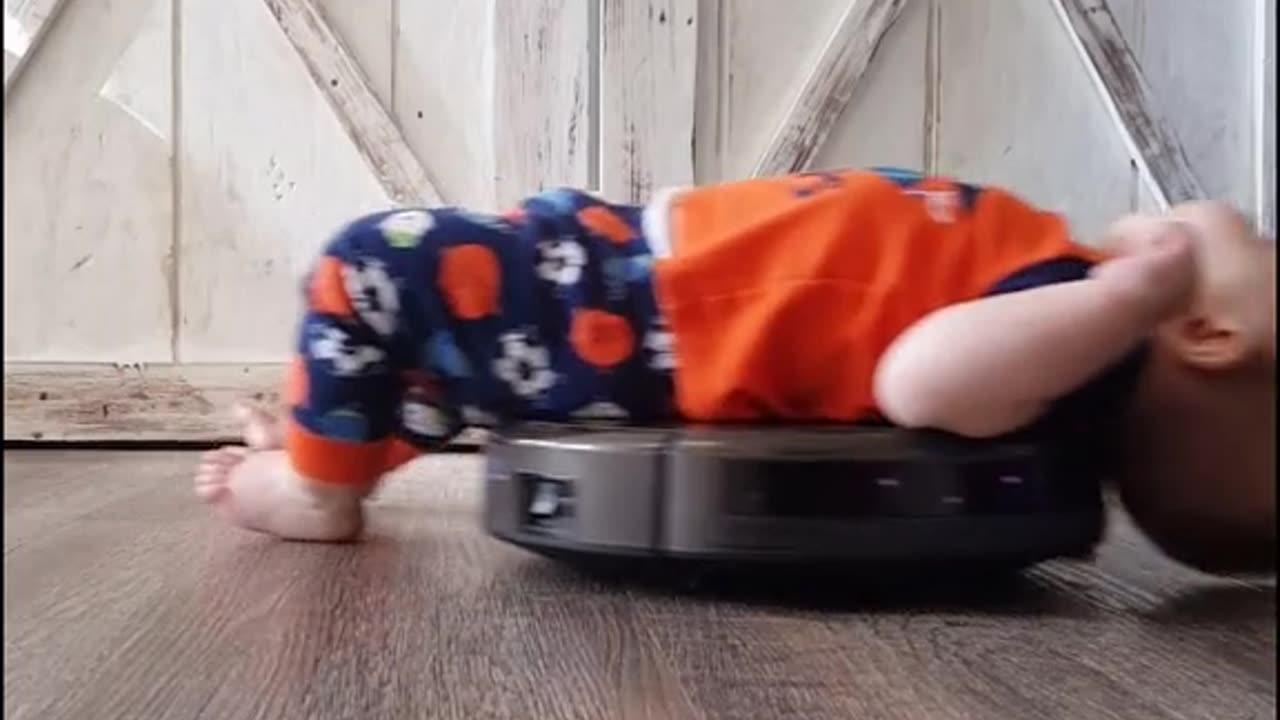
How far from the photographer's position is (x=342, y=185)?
206cm

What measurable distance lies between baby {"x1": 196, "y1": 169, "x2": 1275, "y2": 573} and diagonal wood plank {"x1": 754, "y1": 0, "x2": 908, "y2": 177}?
3.36 ft

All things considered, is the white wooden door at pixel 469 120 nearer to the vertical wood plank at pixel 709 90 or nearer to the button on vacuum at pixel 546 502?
the vertical wood plank at pixel 709 90

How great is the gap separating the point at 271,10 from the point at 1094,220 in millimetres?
1126

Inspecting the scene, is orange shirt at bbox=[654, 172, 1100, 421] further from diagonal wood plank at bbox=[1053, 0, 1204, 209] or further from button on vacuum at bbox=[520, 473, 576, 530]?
diagonal wood plank at bbox=[1053, 0, 1204, 209]

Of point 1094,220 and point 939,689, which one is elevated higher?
point 1094,220

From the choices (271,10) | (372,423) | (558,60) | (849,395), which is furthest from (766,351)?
(271,10)

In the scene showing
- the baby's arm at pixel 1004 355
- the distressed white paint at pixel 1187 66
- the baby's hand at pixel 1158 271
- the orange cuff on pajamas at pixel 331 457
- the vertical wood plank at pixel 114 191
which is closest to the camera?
the baby's hand at pixel 1158 271

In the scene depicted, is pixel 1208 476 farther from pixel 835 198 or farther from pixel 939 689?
pixel 835 198

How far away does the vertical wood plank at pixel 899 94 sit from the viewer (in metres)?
2.04

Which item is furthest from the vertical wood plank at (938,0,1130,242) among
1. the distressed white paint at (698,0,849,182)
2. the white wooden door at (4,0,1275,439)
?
the distressed white paint at (698,0,849,182)

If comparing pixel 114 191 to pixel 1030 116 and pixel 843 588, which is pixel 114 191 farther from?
pixel 843 588

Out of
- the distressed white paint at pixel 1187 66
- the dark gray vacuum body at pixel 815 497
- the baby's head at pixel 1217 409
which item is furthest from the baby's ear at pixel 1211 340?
the distressed white paint at pixel 1187 66

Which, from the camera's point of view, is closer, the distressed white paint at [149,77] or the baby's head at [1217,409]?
the baby's head at [1217,409]

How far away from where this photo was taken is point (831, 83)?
80.0 inches
